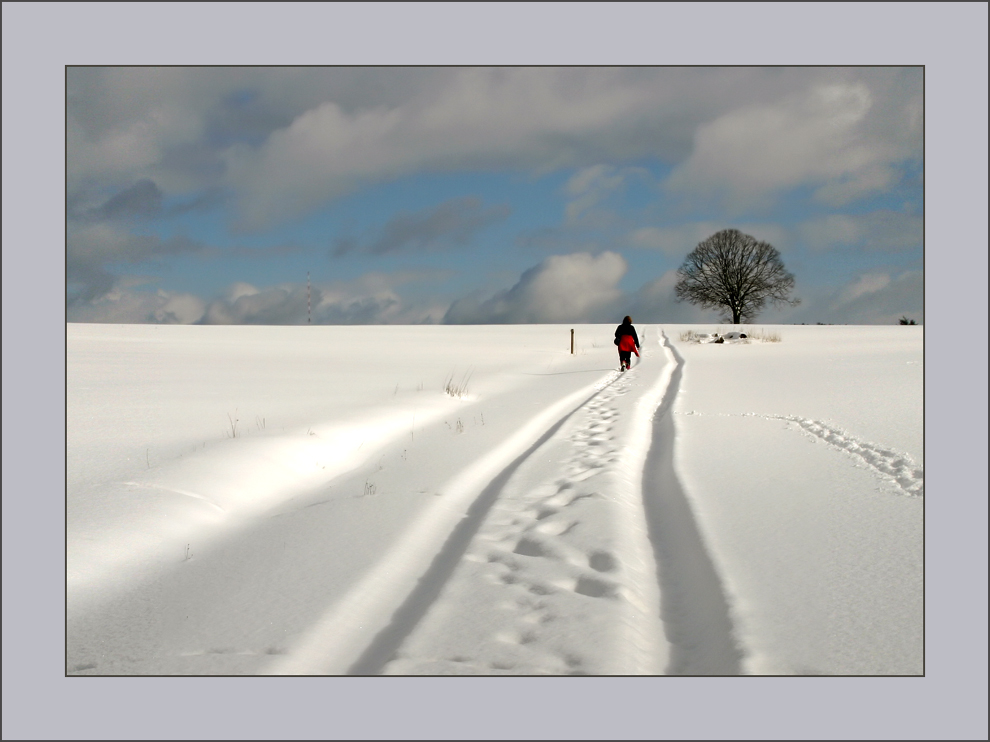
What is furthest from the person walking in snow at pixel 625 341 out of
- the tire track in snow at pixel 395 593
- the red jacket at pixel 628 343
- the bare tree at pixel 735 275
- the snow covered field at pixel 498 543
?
the bare tree at pixel 735 275

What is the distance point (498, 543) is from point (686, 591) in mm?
1292

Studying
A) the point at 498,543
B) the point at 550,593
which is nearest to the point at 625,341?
the point at 498,543

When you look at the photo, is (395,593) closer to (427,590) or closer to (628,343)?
(427,590)

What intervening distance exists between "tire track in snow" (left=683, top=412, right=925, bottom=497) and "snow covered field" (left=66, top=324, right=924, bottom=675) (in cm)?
4

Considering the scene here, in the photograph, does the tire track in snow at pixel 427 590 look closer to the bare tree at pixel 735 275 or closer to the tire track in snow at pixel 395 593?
the tire track in snow at pixel 395 593

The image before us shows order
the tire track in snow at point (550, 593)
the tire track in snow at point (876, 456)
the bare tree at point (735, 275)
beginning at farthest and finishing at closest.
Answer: the bare tree at point (735, 275)
the tire track in snow at point (876, 456)
the tire track in snow at point (550, 593)

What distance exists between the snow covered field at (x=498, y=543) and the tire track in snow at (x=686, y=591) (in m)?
0.01

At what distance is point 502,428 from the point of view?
344 inches

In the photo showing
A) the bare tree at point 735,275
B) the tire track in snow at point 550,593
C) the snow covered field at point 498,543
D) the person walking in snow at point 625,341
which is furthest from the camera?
the bare tree at point 735,275

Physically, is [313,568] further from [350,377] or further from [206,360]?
[206,360]

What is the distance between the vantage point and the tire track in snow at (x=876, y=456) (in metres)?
5.17

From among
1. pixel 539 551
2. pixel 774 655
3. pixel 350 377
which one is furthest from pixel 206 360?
pixel 774 655

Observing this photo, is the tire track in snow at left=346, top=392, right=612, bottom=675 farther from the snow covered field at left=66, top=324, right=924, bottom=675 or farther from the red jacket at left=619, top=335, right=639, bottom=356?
the red jacket at left=619, top=335, right=639, bottom=356

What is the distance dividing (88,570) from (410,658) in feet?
8.29
